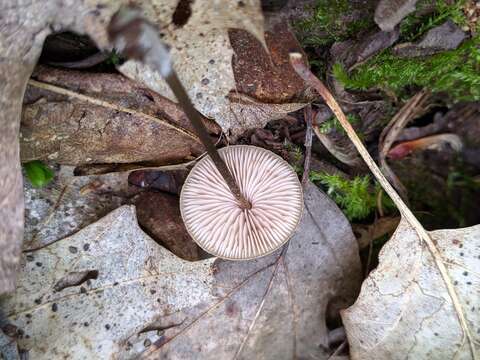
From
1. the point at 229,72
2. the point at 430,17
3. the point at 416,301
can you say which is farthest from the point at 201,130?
the point at 416,301

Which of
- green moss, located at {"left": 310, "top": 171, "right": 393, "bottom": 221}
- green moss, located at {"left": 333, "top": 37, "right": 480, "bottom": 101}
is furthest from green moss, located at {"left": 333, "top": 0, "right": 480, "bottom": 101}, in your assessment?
green moss, located at {"left": 310, "top": 171, "right": 393, "bottom": 221}

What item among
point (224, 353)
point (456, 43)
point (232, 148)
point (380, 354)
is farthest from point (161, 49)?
point (380, 354)

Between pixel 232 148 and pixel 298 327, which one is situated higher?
pixel 232 148

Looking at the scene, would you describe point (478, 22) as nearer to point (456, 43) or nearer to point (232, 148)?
point (456, 43)

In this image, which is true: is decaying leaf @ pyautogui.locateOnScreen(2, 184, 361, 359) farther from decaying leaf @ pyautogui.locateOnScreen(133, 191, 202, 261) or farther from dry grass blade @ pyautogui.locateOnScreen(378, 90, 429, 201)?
dry grass blade @ pyautogui.locateOnScreen(378, 90, 429, 201)

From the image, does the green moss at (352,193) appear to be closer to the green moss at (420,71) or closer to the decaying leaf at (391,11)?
the green moss at (420,71)

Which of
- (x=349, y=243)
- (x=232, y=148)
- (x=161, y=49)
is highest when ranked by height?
(x=161, y=49)

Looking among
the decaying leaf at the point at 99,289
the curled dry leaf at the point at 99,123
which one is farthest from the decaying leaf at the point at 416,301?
the curled dry leaf at the point at 99,123
